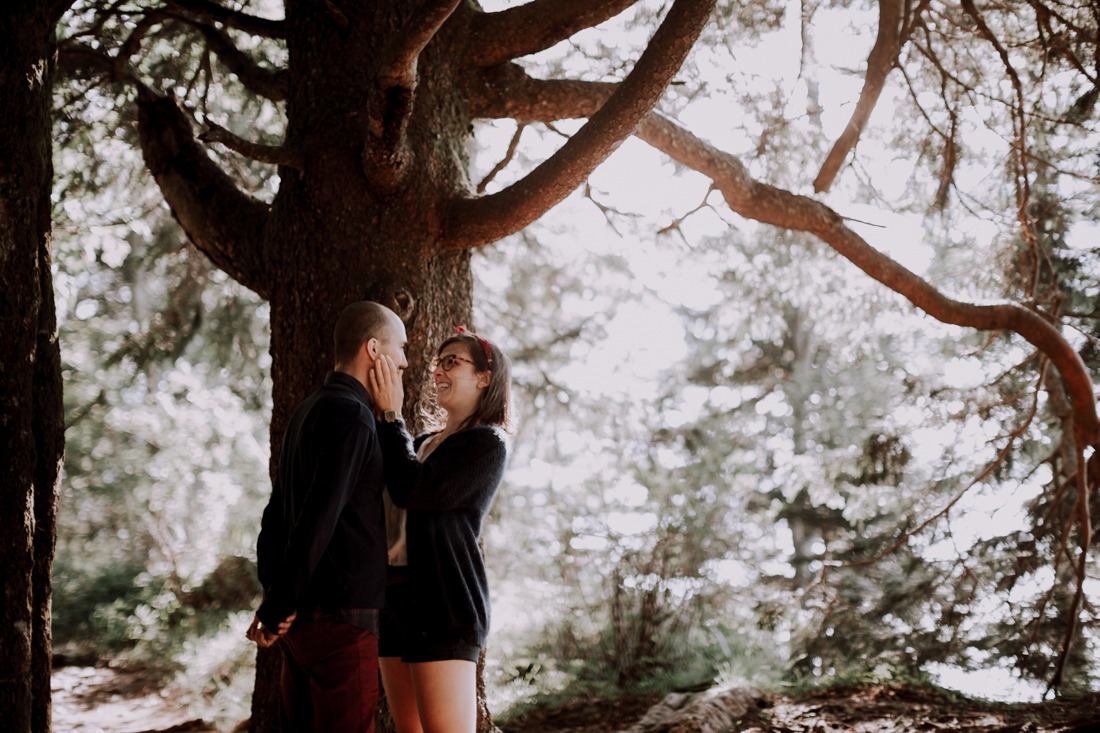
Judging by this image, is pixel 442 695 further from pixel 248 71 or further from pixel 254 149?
pixel 248 71

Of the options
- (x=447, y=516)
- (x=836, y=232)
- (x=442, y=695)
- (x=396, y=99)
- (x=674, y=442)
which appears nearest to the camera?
(x=442, y=695)

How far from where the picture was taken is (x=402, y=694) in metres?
3.00

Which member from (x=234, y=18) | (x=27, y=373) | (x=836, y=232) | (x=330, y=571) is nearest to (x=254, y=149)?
(x=27, y=373)

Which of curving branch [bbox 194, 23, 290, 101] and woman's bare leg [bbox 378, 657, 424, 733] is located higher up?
curving branch [bbox 194, 23, 290, 101]

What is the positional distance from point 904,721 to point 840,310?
4.20 meters

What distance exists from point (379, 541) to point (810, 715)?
346 centimetres

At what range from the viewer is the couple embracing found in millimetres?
2568

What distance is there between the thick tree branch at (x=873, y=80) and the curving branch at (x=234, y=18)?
128 inches

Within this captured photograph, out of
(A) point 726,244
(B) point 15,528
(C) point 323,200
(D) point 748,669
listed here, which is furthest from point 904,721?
(A) point 726,244

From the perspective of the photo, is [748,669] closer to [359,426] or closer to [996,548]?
[996,548]

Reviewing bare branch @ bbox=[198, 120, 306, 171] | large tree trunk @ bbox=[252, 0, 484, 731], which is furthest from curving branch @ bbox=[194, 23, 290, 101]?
bare branch @ bbox=[198, 120, 306, 171]

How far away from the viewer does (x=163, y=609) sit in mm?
10141

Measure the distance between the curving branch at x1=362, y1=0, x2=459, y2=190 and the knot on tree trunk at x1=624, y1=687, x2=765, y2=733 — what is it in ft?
10.7

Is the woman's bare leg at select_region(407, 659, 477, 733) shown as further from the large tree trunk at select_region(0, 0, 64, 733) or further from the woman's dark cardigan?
the large tree trunk at select_region(0, 0, 64, 733)
